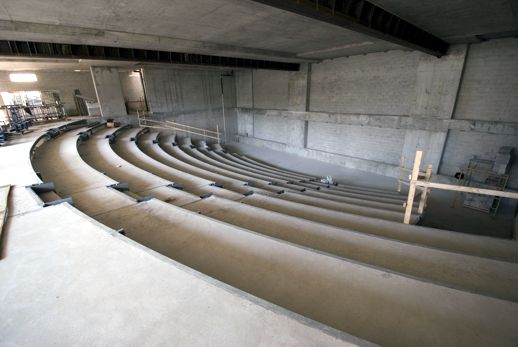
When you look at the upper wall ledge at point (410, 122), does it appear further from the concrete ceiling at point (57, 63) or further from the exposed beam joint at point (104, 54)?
the concrete ceiling at point (57, 63)

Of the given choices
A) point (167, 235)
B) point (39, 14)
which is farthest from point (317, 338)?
point (39, 14)

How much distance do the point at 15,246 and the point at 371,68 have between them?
16.7 metres

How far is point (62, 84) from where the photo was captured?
20938 millimetres

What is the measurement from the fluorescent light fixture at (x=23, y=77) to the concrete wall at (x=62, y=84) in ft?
0.75

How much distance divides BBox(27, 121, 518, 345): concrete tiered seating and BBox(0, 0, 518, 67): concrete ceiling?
468 cm

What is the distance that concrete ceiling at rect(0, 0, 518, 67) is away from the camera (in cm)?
615

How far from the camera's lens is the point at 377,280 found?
2809mm

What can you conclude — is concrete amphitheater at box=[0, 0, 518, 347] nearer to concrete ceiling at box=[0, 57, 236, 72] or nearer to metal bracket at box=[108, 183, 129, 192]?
metal bracket at box=[108, 183, 129, 192]

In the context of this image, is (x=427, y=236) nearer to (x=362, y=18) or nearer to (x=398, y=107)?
(x=362, y=18)

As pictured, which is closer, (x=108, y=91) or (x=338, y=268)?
(x=338, y=268)

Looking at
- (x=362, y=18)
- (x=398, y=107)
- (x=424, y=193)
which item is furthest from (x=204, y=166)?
(x=398, y=107)

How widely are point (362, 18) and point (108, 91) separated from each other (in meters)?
17.4

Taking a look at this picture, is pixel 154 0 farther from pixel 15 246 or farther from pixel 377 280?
pixel 377 280

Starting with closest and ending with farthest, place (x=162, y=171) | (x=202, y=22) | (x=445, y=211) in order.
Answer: (x=202, y=22), (x=162, y=171), (x=445, y=211)
